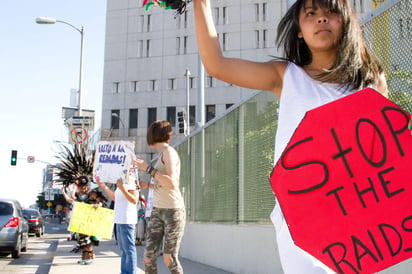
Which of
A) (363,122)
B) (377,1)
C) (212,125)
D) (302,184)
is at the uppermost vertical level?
(377,1)

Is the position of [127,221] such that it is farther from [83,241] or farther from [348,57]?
[348,57]

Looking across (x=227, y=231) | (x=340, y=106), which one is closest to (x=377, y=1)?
(x=340, y=106)

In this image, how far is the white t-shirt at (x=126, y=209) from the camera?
6176 millimetres

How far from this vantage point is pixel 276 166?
170cm

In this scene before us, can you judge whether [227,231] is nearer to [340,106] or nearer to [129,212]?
[129,212]

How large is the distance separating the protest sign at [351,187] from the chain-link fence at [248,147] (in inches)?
94.3

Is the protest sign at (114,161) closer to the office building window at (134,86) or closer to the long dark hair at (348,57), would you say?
the long dark hair at (348,57)

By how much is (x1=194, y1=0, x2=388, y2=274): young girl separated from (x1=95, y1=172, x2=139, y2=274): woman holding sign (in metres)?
4.42

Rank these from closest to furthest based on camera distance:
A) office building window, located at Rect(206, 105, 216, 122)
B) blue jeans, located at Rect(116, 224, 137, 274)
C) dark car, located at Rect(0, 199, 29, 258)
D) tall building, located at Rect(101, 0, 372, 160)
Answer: blue jeans, located at Rect(116, 224, 137, 274) → dark car, located at Rect(0, 199, 29, 258) → office building window, located at Rect(206, 105, 216, 122) → tall building, located at Rect(101, 0, 372, 160)

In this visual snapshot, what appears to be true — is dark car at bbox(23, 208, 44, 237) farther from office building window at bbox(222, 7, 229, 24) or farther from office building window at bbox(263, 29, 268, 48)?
office building window at bbox(222, 7, 229, 24)

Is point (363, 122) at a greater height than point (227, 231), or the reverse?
point (363, 122)

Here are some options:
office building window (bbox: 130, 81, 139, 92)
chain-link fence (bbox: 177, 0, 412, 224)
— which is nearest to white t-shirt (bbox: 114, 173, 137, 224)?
chain-link fence (bbox: 177, 0, 412, 224)

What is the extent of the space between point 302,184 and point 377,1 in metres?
4.18

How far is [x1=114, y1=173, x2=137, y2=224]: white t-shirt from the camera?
6176mm
